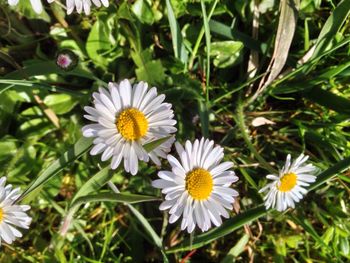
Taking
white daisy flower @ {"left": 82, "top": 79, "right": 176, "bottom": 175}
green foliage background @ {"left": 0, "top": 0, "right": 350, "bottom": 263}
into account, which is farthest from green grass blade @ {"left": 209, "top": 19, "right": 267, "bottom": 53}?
white daisy flower @ {"left": 82, "top": 79, "right": 176, "bottom": 175}

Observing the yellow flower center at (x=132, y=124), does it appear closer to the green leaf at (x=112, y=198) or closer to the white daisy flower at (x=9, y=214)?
the green leaf at (x=112, y=198)

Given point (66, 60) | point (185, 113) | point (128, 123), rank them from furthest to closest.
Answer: point (185, 113) < point (66, 60) < point (128, 123)

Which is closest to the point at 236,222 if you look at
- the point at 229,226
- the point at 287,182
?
the point at 229,226

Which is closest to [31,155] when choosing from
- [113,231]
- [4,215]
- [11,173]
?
[11,173]

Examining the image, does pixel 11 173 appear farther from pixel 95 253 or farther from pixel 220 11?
pixel 220 11

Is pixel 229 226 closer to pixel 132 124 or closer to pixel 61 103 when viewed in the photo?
pixel 132 124

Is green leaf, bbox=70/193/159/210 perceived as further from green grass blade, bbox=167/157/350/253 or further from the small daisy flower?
the small daisy flower

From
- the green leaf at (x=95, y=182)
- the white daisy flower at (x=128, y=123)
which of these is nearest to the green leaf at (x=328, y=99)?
the white daisy flower at (x=128, y=123)
